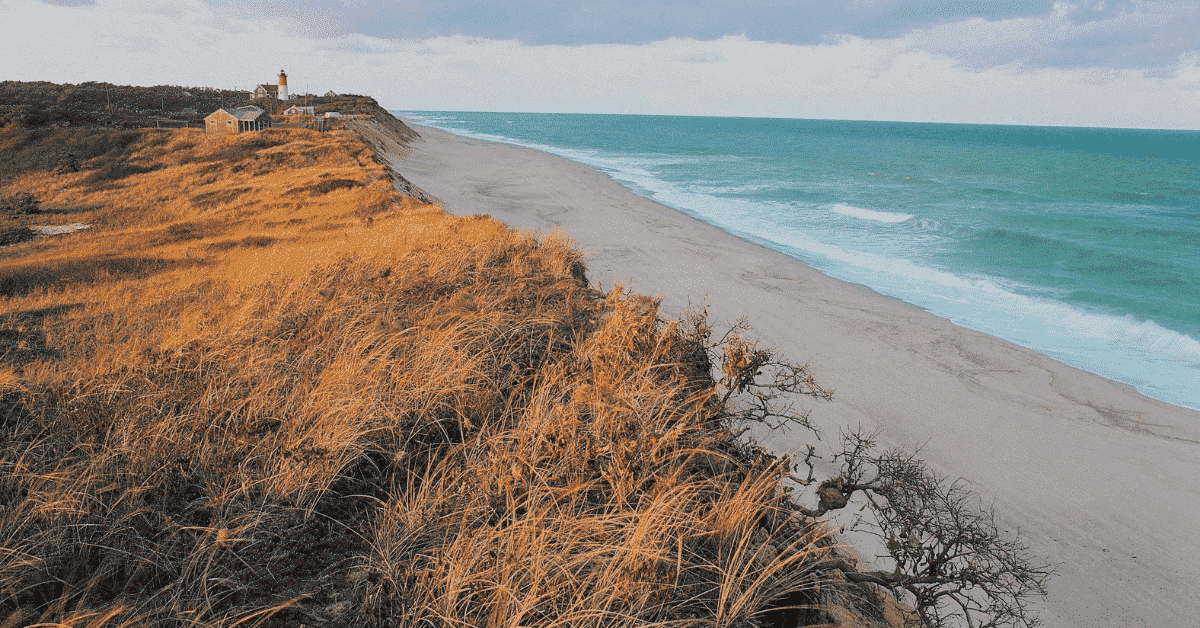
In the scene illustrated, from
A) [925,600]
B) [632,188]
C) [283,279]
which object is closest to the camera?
[925,600]

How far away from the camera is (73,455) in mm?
3484

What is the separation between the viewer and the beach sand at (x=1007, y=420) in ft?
24.5

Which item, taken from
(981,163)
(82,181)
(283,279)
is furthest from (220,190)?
(981,163)

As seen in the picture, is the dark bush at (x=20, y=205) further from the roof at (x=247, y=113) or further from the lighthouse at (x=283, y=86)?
the lighthouse at (x=283, y=86)

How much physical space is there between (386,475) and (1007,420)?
1169 cm

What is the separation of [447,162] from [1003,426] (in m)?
43.0

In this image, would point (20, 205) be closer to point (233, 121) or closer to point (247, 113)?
point (233, 121)

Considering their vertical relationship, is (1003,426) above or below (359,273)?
below

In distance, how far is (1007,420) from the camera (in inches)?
437

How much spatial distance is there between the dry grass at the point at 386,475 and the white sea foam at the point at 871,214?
3215cm

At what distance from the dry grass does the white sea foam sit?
32.1m

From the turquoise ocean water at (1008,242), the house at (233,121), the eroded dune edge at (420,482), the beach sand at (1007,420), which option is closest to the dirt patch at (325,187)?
the beach sand at (1007,420)

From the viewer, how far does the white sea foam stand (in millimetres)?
34188

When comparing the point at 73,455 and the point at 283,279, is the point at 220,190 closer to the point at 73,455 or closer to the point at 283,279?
the point at 283,279
